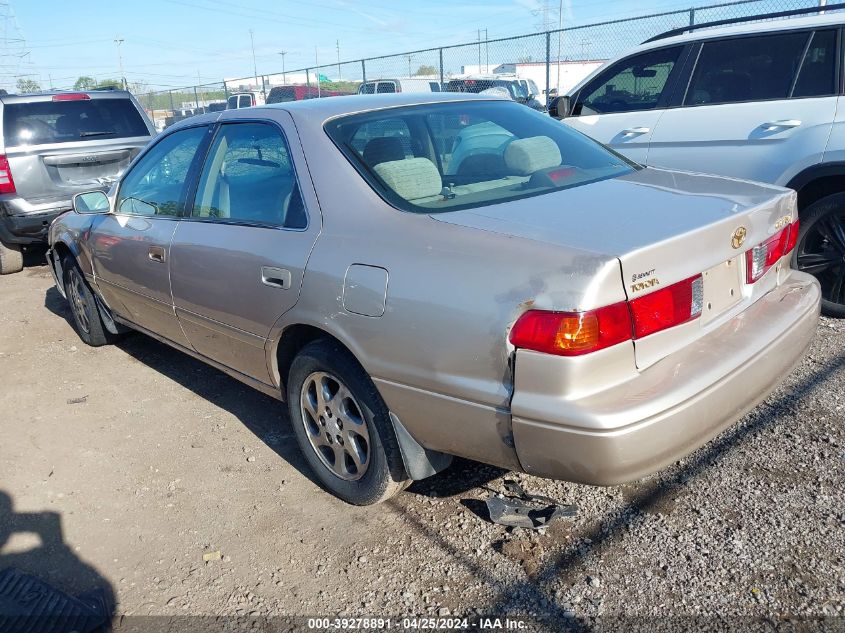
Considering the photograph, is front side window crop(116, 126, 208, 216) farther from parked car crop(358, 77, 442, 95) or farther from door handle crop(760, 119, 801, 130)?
parked car crop(358, 77, 442, 95)

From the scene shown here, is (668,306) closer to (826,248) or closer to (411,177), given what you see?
(411,177)

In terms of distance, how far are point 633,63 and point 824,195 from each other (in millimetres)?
1862

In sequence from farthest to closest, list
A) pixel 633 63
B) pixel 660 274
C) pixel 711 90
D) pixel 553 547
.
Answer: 1. pixel 633 63
2. pixel 711 90
3. pixel 553 547
4. pixel 660 274

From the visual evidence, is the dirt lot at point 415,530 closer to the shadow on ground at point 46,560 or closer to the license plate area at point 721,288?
the shadow on ground at point 46,560

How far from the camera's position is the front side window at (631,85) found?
5465 mm

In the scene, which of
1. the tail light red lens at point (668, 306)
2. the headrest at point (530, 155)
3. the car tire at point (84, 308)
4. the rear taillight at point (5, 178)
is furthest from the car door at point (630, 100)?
the rear taillight at point (5, 178)

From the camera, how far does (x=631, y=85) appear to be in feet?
18.7

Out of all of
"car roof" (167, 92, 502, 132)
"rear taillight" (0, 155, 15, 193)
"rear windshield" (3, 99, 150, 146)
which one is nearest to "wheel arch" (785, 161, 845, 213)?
"car roof" (167, 92, 502, 132)

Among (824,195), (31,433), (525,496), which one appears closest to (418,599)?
(525,496)

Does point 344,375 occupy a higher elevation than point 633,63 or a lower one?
lower

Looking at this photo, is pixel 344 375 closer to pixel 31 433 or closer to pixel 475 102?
pixel 475 102

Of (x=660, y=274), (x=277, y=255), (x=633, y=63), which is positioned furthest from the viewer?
(x=633, y=63)

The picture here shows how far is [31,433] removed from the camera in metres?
4.06

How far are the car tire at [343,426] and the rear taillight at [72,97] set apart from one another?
624 cm
